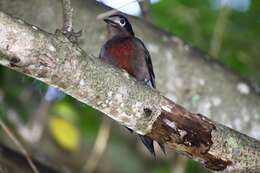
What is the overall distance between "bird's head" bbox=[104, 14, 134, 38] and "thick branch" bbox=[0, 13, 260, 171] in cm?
119

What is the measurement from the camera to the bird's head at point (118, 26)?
3.90 m

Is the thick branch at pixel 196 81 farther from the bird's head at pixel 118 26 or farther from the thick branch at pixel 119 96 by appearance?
the thick branch at pixel 119 96

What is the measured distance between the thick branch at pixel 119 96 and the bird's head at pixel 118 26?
3.92 ft

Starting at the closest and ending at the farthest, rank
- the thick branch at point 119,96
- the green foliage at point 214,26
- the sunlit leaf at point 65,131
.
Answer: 1. the thick branch at point 119,96
2. the green foliage at point 214,26
3. the sunlit leaf at point 65,131

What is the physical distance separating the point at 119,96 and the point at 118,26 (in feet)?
4.20

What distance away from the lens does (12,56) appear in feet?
8.09

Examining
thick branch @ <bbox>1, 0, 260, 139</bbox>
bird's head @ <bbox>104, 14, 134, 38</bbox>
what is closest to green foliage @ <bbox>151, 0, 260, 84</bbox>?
thick branch @ <bbox>1, 0, 260, 139</bbox>

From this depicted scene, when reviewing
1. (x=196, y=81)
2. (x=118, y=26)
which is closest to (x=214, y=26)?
(x=196, y=81)

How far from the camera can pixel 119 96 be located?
2684 mm

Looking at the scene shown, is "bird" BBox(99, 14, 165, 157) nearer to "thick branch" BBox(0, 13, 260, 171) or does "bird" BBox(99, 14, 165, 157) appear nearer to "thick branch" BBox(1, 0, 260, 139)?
"thick branch" BBox(1, 0, 260, 139)

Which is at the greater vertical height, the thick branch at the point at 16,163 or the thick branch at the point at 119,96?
the thick branch at the point at 119,96

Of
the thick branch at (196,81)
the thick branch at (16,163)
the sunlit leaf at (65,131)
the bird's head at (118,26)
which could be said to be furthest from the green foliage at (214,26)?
the thick branch at (16,163)

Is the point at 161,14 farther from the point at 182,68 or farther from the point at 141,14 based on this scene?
the point at 182,68

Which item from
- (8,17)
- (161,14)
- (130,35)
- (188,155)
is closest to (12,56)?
(8,17)
